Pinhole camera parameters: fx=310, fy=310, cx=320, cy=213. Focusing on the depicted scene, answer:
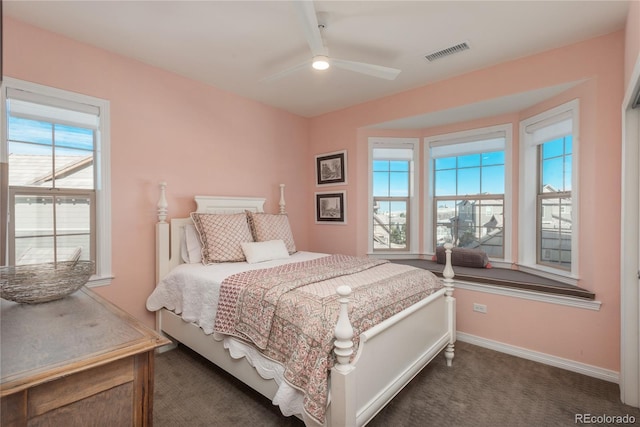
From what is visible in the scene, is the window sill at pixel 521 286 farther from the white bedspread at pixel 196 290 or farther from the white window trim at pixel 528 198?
the white bedspread at pixel 196 290

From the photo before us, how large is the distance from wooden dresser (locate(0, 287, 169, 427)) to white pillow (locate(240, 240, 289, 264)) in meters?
1.75

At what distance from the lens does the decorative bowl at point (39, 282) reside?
45.2 inches

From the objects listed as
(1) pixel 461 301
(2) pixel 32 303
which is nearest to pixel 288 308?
(2) pixel 32 303

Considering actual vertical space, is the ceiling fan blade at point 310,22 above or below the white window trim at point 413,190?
above

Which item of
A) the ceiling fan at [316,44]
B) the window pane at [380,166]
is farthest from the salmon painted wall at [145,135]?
the window pane at [380,166]

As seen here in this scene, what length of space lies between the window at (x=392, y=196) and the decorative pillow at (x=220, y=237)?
172 centimetres

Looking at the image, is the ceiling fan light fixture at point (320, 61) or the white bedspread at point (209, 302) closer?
the white bedspread at point (209, 302)

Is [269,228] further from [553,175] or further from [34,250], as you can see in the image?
[553,175]

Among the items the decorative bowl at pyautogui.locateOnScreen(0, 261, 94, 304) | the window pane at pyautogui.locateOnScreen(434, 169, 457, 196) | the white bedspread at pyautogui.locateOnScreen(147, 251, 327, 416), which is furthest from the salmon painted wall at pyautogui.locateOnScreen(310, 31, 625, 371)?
the decorative bowl at pyautogui.locateOnScreen(0, 261, 94, 304)

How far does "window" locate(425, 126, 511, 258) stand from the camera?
3398 millimetres

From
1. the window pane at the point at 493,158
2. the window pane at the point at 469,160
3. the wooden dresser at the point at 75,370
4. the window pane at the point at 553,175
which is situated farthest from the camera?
the window pane at the point at 469,160

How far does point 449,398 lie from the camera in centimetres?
212

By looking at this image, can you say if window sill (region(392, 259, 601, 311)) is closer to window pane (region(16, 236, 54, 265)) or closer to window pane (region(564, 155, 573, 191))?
window pane (region(564, 155, 573, 191))

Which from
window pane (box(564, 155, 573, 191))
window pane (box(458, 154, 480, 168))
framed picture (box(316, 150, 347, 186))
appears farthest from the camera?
framed picture (box(316, 150, 347, 186))
